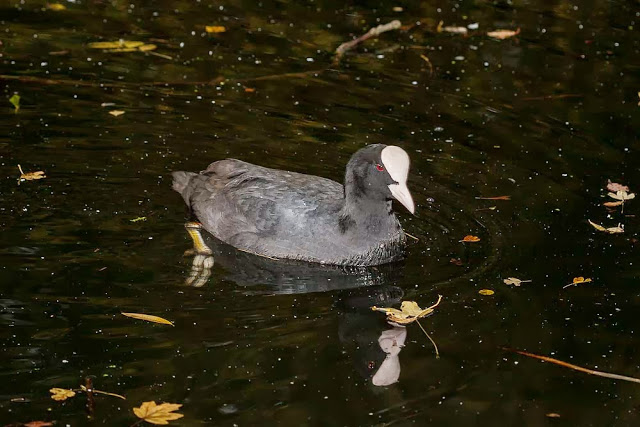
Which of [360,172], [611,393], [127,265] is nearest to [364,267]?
[360,172]

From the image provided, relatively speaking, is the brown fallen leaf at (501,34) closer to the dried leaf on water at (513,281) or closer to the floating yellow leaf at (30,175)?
the dried leaf on water at (513,281)

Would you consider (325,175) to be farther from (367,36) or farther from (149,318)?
(367,36)

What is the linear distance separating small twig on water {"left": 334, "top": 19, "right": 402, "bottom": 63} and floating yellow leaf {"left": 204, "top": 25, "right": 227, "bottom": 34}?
4.32 ft

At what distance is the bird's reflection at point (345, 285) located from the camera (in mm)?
6094

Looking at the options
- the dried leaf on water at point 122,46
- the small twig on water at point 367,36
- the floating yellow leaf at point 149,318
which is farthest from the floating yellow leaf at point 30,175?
the small twig on water at point 367,36

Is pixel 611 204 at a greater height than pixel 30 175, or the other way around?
pixel 30 175

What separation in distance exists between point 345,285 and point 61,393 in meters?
2.23

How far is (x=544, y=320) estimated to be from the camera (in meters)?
6.54

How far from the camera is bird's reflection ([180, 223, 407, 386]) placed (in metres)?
6.09

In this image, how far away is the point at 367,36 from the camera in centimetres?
1120

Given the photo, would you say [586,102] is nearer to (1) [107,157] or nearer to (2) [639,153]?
(2) [639,153]

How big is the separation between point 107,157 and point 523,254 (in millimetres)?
3294

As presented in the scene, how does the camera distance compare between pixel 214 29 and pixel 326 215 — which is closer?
pixel 326 215

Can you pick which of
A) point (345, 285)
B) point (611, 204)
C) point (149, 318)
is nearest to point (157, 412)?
point (149, 318)
